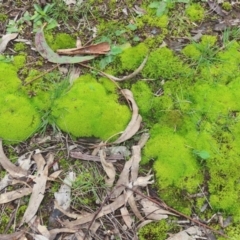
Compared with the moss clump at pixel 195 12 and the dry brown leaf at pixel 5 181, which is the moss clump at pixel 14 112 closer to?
the dry brown leaf at pixel 5 181

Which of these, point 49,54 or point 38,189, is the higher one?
point 49,54

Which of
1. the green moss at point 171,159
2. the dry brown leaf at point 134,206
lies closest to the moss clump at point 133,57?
the green moss at point 171,159

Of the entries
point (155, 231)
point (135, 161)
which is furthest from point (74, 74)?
point (155, 231)

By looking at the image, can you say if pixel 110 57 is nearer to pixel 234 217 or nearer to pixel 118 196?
pixel 118 196

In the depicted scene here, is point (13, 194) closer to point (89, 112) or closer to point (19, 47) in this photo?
point (89, 112)

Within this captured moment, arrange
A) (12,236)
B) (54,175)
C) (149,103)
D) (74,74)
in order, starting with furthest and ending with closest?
(74,74) → (149,103) → (54,175) → (12,236)

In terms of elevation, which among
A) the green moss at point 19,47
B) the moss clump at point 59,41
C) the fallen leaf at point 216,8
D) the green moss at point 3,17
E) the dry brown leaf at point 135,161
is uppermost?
the fallen leaf at point 216,8
